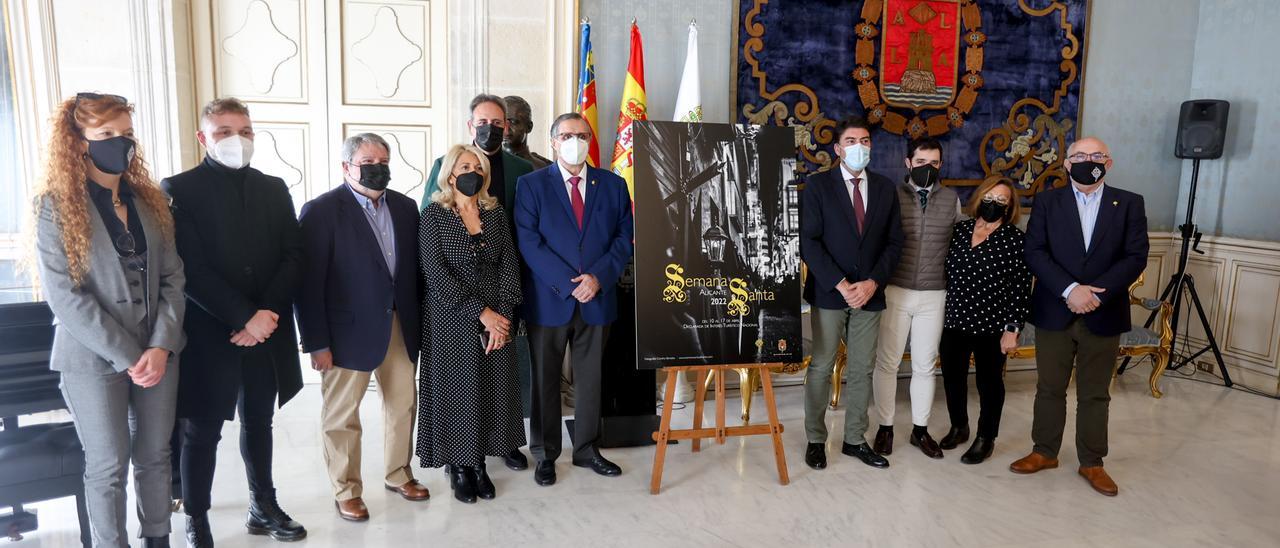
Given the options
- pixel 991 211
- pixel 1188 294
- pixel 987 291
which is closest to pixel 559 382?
pixel 987 291

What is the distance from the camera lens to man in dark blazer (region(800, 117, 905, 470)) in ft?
11.4

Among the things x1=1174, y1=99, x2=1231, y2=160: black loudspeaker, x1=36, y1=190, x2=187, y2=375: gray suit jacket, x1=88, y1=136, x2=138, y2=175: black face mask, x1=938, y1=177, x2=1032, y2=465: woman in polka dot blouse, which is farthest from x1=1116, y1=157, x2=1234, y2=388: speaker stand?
x1=88, y1=136, x2=138, y2=175: black face mask

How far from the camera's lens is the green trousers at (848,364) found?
360 cm

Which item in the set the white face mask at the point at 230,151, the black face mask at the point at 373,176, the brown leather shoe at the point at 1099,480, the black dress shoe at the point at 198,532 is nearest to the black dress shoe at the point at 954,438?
the brown leather shoe at the point at 1099,480

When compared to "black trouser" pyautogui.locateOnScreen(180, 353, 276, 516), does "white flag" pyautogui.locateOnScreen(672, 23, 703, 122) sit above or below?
above

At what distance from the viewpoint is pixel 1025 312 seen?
3602 millimetres

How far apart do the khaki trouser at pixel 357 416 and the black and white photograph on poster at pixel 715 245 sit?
37.9 inches

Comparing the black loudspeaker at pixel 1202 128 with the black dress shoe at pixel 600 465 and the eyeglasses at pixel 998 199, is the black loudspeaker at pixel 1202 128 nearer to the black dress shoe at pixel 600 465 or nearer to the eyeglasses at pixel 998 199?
the eyeglasses at pixel 998 199

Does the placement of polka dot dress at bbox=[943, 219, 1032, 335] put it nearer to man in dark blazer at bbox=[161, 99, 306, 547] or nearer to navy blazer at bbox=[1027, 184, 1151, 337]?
navy blazer at bbox=[1027, 184, 1151, 337]

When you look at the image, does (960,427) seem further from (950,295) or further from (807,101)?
(807,101)

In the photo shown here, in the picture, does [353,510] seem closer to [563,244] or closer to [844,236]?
[563,244]

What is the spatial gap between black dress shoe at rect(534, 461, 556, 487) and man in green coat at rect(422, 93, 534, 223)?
1095 mm

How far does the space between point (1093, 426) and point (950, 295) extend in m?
0.85

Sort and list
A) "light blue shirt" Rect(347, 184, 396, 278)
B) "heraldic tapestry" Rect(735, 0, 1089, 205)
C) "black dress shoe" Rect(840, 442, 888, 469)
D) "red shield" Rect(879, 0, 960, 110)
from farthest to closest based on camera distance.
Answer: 1. "red shield" Rect(879, 0, 960, 110)
2. "heraldic tapestry" Rect(735, 0, 1089, 205)
3. "black dress shoe" Rect(840, 442, 888, 469)
4. "light blue shirt" Rect(347, 184, 396, 278)
